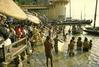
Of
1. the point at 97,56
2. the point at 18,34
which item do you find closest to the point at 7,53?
the point at 18,34

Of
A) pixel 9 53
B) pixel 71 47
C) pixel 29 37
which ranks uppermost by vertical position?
pixel 9 53

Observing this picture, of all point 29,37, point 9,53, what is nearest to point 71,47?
point 29,37

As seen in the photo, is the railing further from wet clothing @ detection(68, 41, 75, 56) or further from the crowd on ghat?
wet clothing @ detection(68, 41, 75, 56)

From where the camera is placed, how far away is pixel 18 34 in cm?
1395

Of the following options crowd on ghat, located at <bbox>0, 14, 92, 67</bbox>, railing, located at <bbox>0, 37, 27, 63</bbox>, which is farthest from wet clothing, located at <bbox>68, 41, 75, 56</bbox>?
railing, located at <bbox>0, 37, 27, 63</bbox>

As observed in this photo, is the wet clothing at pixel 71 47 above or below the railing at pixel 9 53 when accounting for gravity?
below

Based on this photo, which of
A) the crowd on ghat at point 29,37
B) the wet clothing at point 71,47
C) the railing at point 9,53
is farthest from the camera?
the wet clothing at point 71,47

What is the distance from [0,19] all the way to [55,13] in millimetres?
88724

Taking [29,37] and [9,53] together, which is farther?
[29,37]

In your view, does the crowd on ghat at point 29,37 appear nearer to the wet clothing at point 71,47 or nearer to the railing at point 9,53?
the wet clothing at point 71,47

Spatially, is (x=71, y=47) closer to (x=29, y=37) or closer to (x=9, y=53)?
(x=29, y=37)

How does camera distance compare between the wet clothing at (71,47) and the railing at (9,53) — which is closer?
the railing at (9,53)

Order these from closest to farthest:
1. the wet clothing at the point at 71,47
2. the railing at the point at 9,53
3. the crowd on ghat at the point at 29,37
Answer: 1. the railing at the point at 9,53
2. the crowd on ghat at the point at 29,37
3. the wet clothing at the point at 71,47

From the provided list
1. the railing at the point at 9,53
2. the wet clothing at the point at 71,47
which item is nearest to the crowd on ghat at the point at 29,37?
the wet clothing at the point at 71,47
